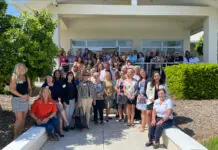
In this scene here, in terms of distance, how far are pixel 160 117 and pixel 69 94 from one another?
236 cm

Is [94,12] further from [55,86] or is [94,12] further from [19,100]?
[19,100]

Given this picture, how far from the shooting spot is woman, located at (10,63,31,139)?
18.9ft

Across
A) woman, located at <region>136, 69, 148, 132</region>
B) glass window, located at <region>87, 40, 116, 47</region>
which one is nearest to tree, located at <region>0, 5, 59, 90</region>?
woman, located at <region>136, 69, 148, 132</region>

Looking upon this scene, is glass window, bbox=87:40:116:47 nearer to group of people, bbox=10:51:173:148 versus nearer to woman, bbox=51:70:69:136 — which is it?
group of people, bbox=10:51:173:148

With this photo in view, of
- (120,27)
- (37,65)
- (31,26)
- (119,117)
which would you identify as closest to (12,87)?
(37,65)

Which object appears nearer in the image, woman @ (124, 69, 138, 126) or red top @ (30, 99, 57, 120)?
red top @ (30, 99, 57, 120)

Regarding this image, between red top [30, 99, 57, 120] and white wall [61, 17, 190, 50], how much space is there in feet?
32.1

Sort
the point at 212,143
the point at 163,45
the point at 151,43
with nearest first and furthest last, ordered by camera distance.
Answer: the point at 212,143
the point at 151,43
the point at 163,45

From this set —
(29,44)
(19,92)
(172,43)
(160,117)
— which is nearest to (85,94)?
(19,92)

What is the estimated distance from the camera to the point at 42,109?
5.86 meters

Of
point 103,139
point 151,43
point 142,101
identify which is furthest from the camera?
point 151,43

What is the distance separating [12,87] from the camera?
226 inches

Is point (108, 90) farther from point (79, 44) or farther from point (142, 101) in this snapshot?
point (79, 44)

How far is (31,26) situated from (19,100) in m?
1.84
